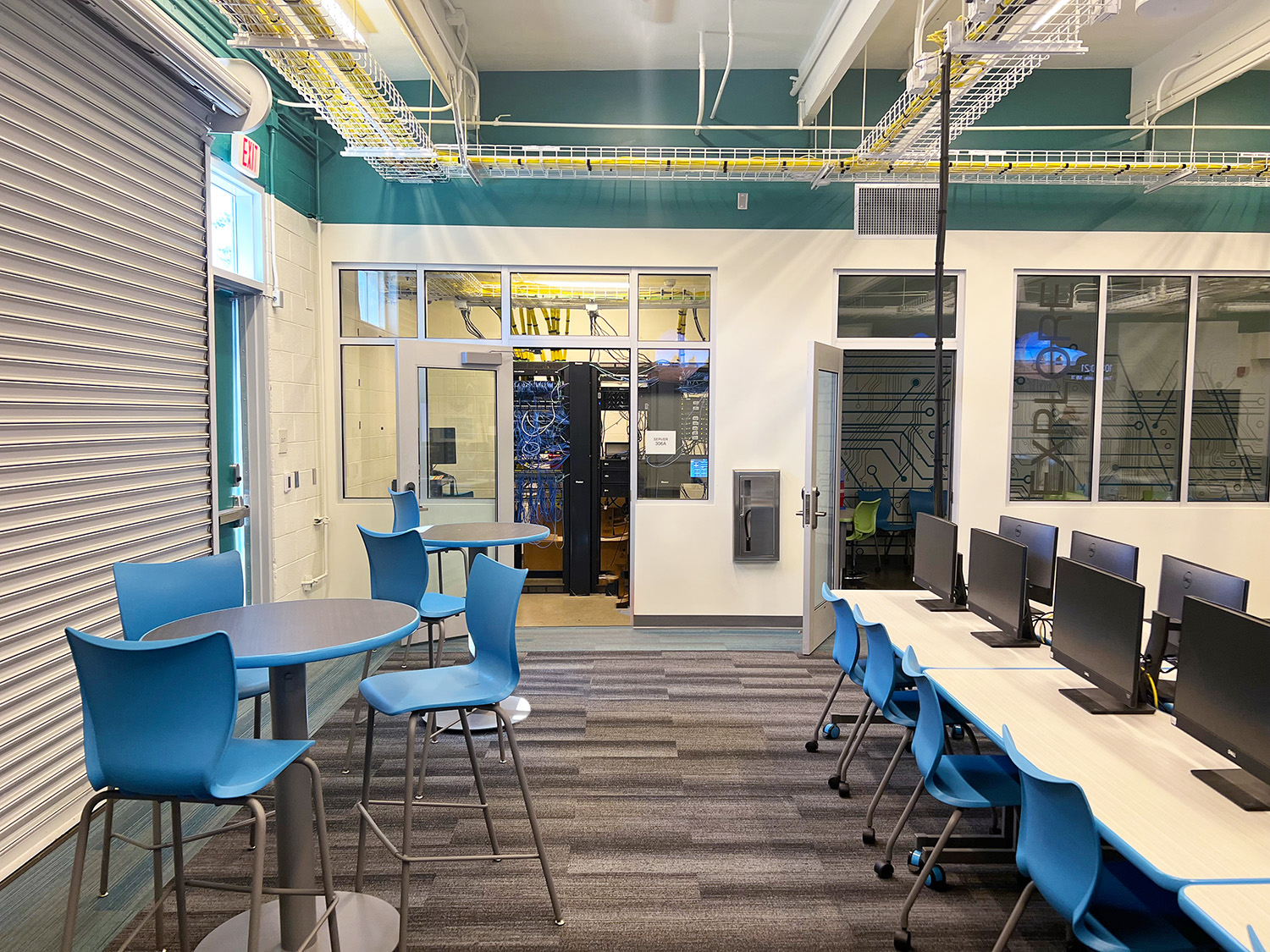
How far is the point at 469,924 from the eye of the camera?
238cm

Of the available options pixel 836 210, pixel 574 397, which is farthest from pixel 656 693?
pixel 836 210

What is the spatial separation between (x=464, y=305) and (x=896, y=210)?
10.8ft

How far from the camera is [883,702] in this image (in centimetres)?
293

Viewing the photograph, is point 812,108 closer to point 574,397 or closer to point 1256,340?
point 574,397

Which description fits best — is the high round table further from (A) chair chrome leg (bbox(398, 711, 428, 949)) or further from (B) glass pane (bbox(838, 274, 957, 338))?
(B) glass pane (bbox(838, 274, 957, 338))

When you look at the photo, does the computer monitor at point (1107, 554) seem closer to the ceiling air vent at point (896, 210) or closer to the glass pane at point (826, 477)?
the glass pane at point (826, 477)

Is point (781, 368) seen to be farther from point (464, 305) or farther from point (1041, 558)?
point (1041, 558)

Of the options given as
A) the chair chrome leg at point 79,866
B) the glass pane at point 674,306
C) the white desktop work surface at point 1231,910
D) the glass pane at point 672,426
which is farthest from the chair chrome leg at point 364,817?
the glass pane at point 674,306

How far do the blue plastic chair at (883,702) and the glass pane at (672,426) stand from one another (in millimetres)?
2839

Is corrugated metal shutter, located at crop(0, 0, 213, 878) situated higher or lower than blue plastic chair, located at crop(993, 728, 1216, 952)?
higher

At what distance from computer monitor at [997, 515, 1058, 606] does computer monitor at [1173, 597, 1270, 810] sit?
57.9 inches

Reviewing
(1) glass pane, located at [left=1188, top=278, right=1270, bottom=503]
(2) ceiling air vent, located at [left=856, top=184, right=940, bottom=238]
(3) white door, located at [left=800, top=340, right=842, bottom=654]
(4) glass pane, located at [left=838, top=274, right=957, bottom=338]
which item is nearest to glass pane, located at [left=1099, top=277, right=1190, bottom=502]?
(1) glass pane, located at [left=1188, top=278, right=1270, bottom=503]

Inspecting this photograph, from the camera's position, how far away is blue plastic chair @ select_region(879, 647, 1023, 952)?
7.50 feet

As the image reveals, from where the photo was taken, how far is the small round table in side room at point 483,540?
395 centimetres
